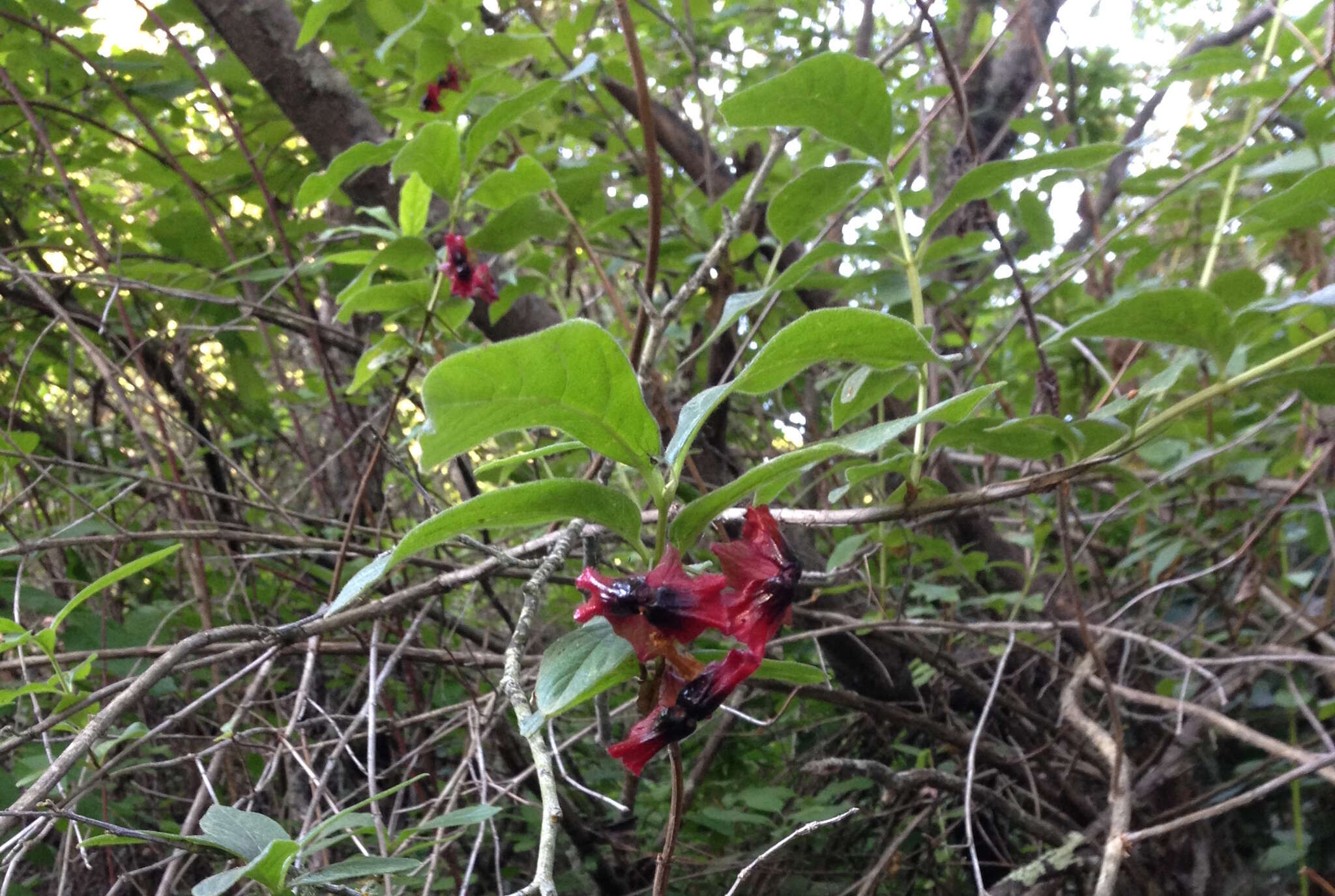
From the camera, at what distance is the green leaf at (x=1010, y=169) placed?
71 cm

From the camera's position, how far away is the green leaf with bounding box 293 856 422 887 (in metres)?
0.50

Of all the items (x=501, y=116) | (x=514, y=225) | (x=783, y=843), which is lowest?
(x=783, y=843)

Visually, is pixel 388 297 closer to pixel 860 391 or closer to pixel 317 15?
pixel 317 15

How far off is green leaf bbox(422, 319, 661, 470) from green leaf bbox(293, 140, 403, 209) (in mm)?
607

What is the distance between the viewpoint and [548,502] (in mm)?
457

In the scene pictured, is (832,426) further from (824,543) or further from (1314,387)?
(824,543)

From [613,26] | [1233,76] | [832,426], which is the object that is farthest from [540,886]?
[1233,76]

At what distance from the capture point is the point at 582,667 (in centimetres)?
45

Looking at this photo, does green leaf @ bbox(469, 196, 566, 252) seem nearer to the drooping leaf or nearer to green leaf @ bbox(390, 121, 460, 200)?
green leaf @ bbox(390, 121, 460, 200)

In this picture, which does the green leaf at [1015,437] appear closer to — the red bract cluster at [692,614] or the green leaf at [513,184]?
the red bract cluster at [692,614]

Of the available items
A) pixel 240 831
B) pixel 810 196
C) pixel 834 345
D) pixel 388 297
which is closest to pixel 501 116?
pixel 388 297

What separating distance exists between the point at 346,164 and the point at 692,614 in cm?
68

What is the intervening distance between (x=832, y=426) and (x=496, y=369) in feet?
1.09

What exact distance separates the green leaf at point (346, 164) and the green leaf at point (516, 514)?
0.58 m
